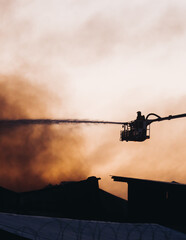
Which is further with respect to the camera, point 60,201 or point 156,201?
point 60,201

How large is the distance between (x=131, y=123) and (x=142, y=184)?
8.88m

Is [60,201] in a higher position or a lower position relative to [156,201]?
lower

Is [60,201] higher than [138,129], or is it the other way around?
[138,129]

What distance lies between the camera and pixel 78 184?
3238 centimetres

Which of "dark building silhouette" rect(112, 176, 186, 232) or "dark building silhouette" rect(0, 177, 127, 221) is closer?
"dark building silhouette" rect(112, 176, 186, 232)

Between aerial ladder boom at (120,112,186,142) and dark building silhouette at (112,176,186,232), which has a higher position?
aerial ladder boom at (120,112,186,142)

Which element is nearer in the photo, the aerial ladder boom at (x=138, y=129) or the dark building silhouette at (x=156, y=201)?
the dark building silhouette at (x=156, y=201)

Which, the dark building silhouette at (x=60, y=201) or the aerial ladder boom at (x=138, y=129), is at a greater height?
the aerial ladder boom at (x=138, y=129)

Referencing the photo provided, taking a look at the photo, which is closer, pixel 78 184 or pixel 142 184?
pixel 142 184

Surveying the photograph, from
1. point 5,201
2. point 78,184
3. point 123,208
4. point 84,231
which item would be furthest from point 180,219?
point 123,208

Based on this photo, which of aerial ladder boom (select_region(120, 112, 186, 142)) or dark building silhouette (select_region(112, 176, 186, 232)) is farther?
aerial ladder boom (select_region(120, 112, 186, 142))

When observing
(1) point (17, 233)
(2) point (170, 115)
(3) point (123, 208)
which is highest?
(2) point (170, 115)

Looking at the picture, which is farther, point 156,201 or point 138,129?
point 138,129

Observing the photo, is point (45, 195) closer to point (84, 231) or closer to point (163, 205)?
point (163, 205)
